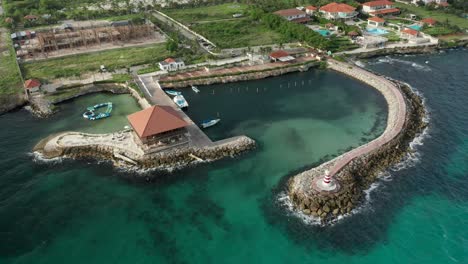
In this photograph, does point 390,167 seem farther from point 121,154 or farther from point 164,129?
point 121,154

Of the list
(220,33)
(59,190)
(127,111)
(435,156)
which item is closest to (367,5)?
(220,33)

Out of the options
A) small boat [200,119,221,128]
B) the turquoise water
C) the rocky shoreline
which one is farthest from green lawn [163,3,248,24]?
the rocky shoreline

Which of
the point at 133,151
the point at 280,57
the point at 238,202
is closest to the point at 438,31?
the point at 280,57

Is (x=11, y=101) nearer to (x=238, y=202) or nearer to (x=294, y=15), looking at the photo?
(x=238, y=202)

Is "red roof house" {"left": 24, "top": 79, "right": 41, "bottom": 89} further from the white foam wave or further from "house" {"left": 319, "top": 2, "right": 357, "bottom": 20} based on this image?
"house" {"left": 319, "top": 2, "right": 357, "bottom": 20}

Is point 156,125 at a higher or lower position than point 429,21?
lower

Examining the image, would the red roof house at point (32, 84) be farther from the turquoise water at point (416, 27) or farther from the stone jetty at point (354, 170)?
the turquoise water at point (416, 27)
